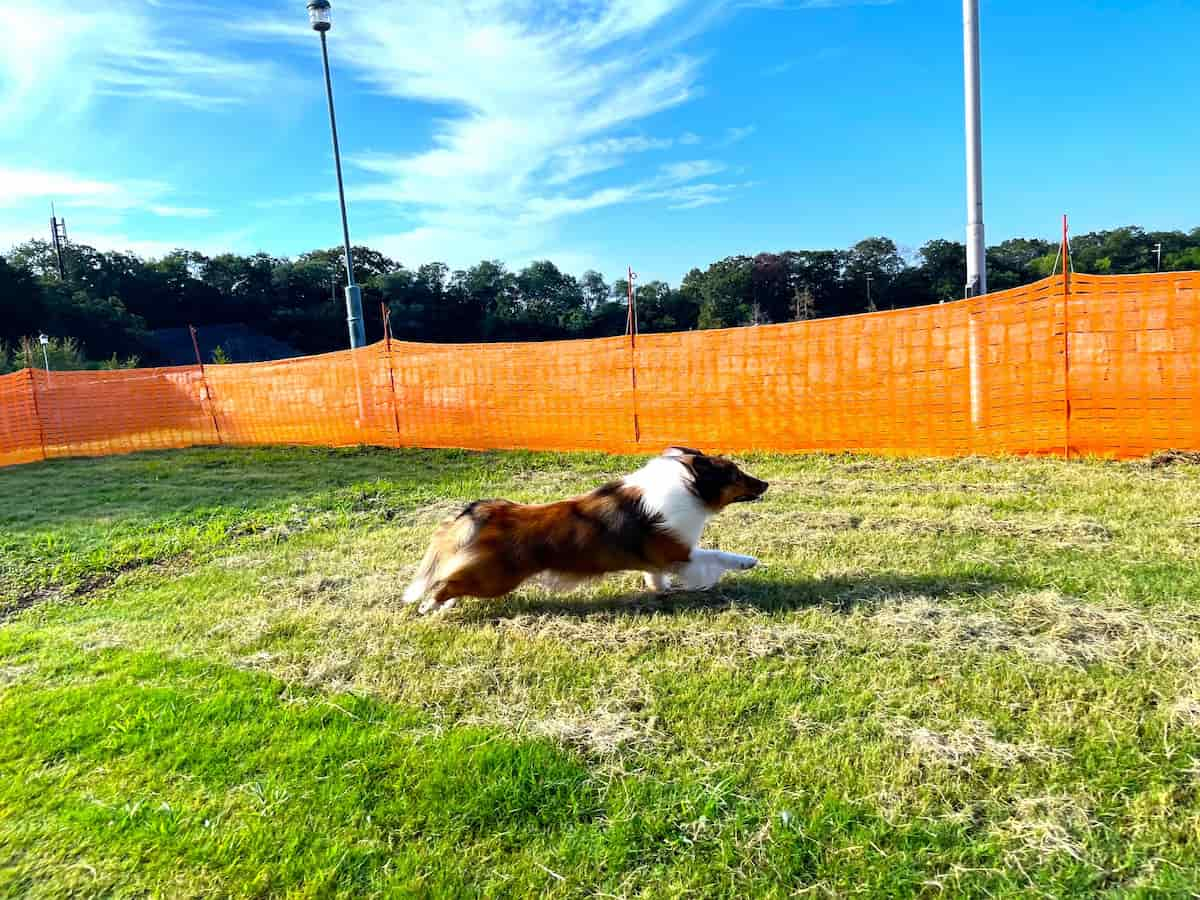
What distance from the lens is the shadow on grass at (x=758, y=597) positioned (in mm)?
3826

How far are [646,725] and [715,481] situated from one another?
6.30 ft

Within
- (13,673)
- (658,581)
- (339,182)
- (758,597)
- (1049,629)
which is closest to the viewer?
(1049,629)

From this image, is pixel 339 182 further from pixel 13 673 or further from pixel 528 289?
pixel 528 289

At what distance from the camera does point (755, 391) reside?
31.1ft

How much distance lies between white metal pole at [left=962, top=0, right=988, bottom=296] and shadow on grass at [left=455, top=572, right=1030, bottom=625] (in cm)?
620

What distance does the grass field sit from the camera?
198 centimetres

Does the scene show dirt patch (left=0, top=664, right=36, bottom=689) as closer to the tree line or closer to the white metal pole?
the white metal pole

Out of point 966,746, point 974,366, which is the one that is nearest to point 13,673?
point 966,746

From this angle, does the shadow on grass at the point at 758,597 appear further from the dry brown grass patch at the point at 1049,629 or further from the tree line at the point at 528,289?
the tree line at the point at 528,289

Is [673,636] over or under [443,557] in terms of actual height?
under

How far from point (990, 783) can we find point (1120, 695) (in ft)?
2.87

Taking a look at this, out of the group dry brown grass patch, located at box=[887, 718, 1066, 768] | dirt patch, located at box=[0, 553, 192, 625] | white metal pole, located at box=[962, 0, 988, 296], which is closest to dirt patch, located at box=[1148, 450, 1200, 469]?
white metal pole, located at box=[962, 0, 988, 296]

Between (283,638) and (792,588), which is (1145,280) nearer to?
(792,588)

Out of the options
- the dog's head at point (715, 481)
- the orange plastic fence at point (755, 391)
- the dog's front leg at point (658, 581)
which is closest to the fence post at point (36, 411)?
the orange plastic fence at point (755, 391)
